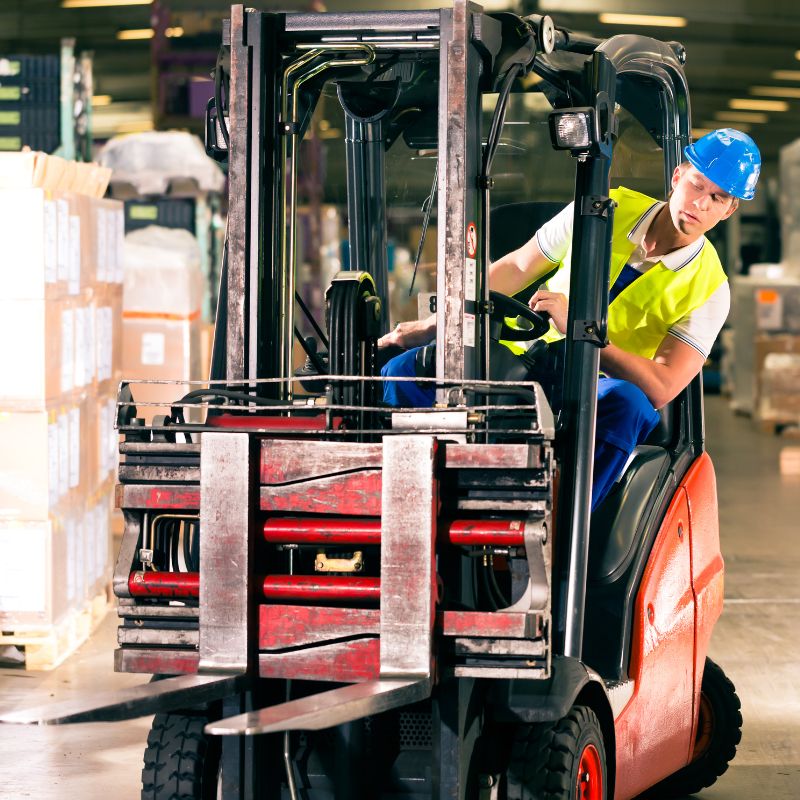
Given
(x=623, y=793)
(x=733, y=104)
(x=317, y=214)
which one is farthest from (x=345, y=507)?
(x=733, y=104)

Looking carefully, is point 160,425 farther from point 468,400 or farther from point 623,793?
point 623,793

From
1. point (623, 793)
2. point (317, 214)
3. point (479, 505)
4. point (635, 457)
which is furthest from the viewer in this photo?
point (317, 214)

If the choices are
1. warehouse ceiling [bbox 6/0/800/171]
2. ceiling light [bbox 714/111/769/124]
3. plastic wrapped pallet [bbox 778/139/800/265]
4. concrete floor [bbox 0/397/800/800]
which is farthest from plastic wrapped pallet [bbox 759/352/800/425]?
ceiling light [bbox 714/111/769/124]

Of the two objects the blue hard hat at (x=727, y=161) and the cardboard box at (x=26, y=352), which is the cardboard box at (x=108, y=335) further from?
the blue hard hat at (x=727, y=161)

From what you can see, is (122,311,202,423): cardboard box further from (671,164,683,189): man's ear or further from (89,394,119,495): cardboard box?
(671,164,683,189): man's ear

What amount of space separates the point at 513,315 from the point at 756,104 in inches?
948

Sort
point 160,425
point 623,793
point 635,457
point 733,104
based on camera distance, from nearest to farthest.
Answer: point 160,425 → point 623,793 → point 635,457 → point 733,104

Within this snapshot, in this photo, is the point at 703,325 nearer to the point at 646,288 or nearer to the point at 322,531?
the point at 646,288

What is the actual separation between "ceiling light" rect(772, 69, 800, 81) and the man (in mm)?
19748

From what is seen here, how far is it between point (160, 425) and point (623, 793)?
1.49m

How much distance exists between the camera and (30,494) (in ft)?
18.8

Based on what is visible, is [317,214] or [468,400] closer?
[468,400]

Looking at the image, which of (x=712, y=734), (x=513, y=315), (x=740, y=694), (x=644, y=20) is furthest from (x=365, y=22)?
(x=644, y=20)

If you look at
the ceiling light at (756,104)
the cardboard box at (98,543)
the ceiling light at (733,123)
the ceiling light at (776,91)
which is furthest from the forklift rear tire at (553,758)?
the ceiling light at (733,123)
